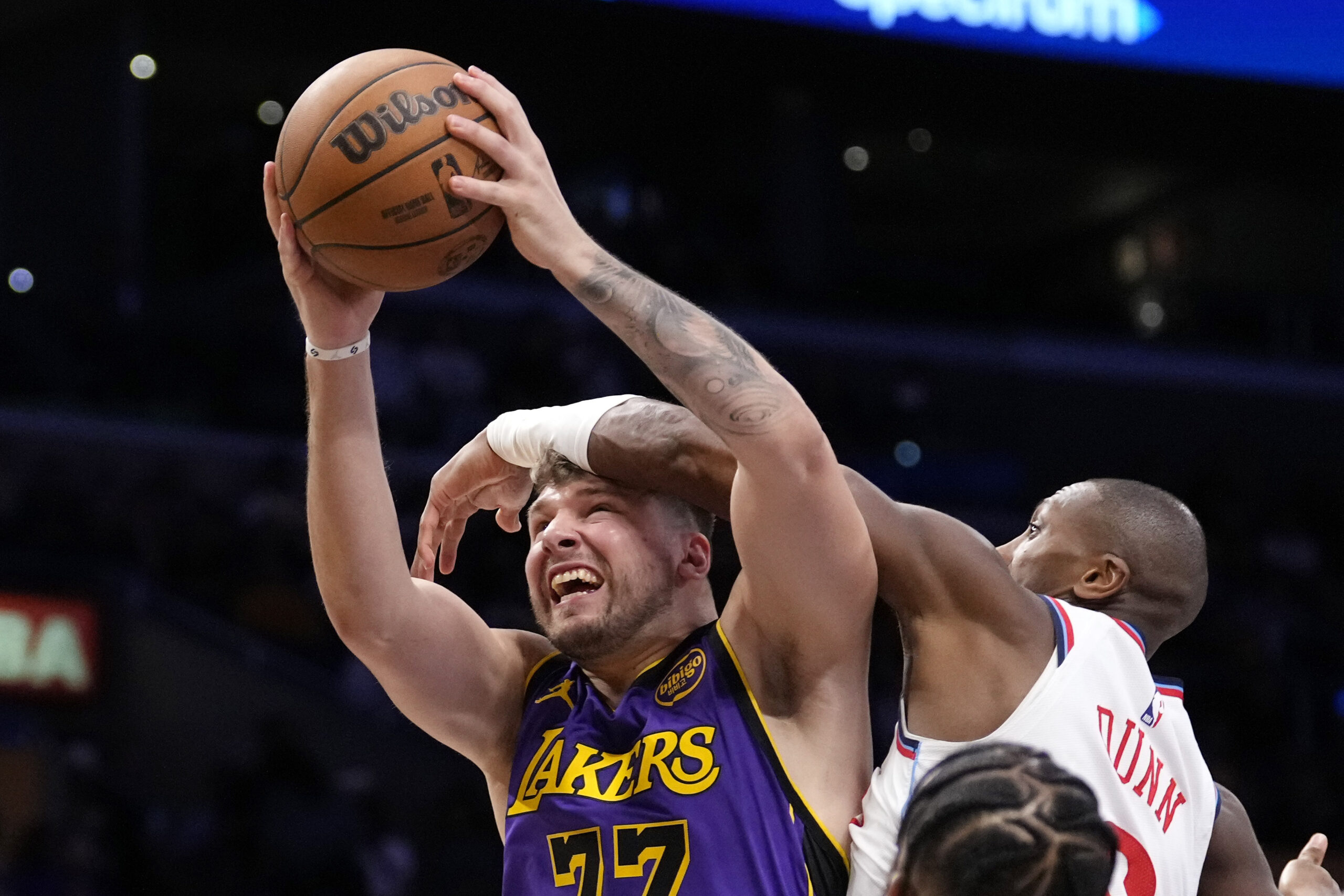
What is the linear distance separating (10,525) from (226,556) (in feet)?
4.09

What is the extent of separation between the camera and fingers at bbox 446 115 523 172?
2.44 m

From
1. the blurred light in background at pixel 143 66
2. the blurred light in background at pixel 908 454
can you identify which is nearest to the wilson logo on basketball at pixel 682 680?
the blurred light in background at pixel 908 454

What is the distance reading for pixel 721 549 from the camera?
3.32m

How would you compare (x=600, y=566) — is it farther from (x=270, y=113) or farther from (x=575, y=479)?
(x=270, y=113)

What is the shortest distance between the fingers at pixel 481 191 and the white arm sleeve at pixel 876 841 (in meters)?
1.08

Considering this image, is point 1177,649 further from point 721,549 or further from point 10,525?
point 721,549

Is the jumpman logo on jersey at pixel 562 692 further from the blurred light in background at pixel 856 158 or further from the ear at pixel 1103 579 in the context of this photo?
the blurred light in background at pixel 856 158

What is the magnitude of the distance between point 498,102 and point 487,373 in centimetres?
957

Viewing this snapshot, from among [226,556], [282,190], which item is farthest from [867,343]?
[282,190]

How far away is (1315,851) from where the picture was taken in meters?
3.02

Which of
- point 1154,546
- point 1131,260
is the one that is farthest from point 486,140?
point 1131,260

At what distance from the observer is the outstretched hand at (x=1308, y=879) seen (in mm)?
2875

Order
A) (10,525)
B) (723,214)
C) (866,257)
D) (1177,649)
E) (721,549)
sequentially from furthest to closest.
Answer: (866,257)
(723,214)
(1177,649)
(10,525)
(721,549)

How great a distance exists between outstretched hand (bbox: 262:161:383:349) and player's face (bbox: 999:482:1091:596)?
47.5 inches
